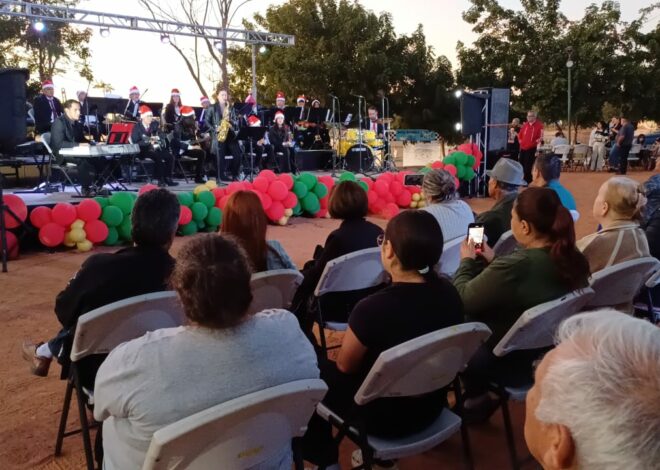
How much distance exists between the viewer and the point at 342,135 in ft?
48.3

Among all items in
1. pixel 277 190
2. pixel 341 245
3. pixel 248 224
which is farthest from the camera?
pixel 277 190

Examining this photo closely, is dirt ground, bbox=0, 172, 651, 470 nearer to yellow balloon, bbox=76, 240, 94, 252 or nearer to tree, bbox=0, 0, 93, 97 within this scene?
yellow balloon, bbox=76, 240, 94, 252

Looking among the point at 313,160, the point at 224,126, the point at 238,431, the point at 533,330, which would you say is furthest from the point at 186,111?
the point at 238,431

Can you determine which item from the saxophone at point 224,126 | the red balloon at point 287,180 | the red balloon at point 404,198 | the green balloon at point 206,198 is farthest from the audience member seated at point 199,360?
the saxophone at point 224,126

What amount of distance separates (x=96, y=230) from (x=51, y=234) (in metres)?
0.48

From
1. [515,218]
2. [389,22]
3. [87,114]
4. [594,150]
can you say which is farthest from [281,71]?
[515,218]

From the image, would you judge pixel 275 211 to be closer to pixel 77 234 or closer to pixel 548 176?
pixel 77 234

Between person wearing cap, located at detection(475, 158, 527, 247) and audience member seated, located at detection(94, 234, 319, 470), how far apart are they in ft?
8.14

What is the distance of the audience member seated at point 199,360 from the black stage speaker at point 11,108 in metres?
5.11

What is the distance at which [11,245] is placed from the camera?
6.27m

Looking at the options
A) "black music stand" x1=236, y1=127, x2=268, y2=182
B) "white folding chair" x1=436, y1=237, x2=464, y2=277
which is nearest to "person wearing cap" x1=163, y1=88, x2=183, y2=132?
"black music stand" x1=236, y1=127, x2=268, y2=182

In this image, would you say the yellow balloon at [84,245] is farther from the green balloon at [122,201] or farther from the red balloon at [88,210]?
the green balloon at [122,201]

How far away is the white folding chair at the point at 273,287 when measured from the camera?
256cm

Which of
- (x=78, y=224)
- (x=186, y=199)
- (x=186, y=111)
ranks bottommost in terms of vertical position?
(x=78, y=224)
